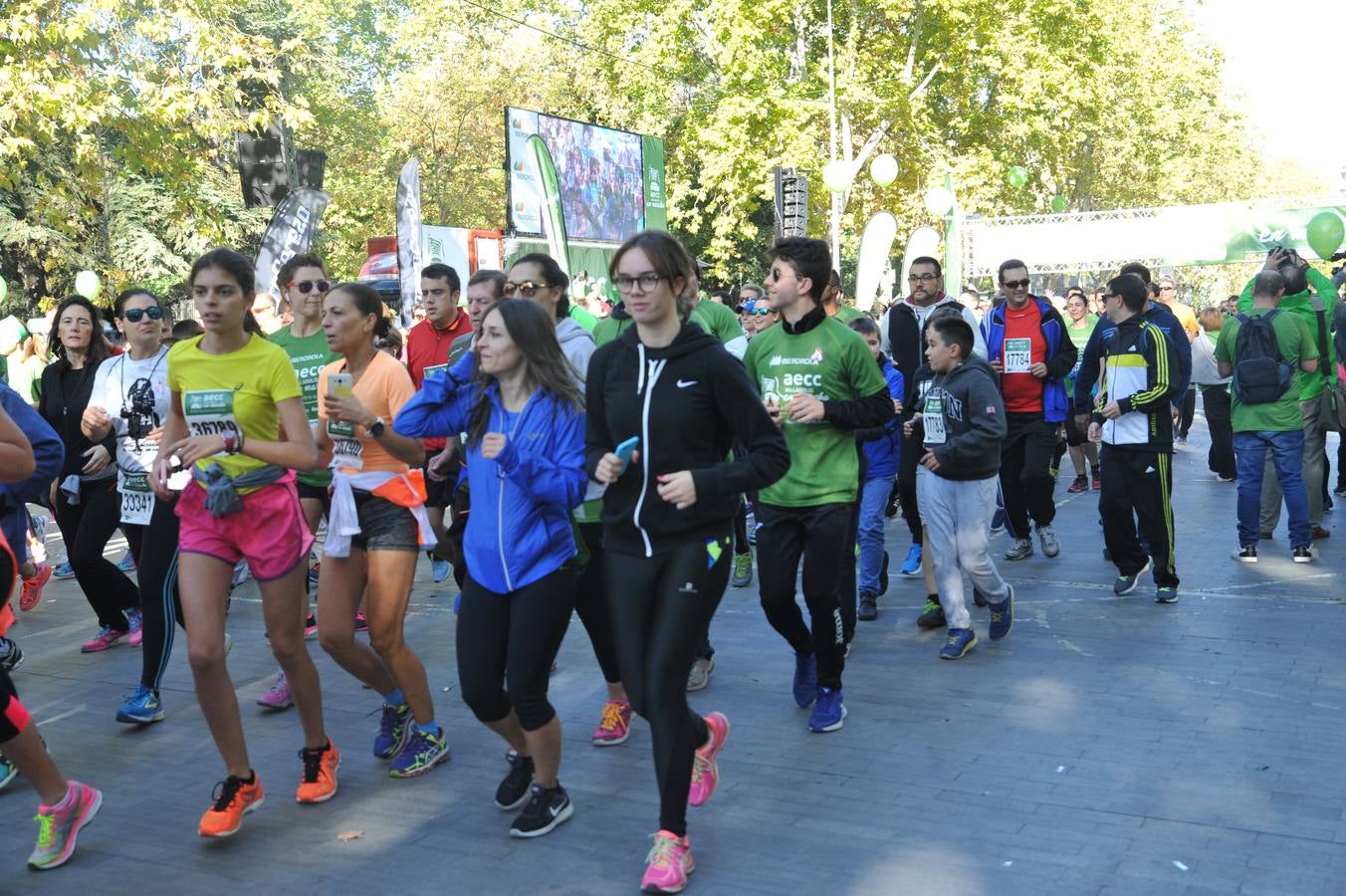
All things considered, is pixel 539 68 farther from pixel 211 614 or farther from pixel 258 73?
pixel 211 614

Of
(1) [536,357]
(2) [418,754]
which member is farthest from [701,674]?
(1) [536,357]

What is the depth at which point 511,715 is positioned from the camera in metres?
4.73

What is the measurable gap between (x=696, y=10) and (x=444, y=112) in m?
11.5

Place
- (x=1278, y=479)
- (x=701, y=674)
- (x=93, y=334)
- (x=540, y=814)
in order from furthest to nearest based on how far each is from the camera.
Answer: (x=1278, y=479), (x=93, y=334), (x=701, y=674), (x=540, y=814)

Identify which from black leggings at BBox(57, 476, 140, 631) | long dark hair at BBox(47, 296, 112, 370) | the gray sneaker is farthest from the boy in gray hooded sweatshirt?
long dark hair at BBox(47, 296, 112, 370)

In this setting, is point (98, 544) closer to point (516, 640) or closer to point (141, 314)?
point (141, 314)

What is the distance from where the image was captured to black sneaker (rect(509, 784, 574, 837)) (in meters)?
4.63

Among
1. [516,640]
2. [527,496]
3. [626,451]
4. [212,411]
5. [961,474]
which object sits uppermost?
[212,411]

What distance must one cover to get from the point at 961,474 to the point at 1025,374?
8.19 feet

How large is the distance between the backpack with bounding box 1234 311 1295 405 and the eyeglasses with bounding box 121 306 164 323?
22.0 feet

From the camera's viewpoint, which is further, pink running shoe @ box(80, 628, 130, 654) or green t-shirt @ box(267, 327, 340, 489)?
pink running shoe @ box(80, 628, 130, 654)

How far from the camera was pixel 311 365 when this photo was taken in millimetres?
6031

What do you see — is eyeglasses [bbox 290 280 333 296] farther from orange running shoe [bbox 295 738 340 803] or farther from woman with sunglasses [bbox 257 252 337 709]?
orange running shoe [bbox 295 738 340 803]

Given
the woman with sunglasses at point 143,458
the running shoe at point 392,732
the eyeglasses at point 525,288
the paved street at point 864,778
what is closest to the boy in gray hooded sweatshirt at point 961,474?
the paved street at point 864,778
